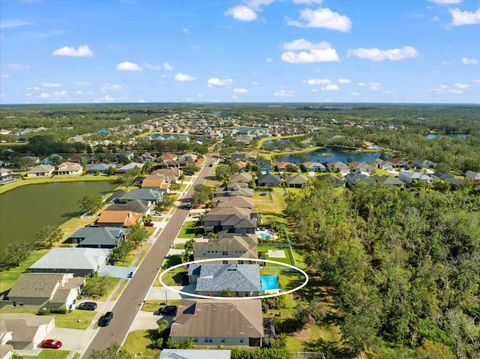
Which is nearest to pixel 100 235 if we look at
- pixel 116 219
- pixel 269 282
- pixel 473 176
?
pixel 116 219

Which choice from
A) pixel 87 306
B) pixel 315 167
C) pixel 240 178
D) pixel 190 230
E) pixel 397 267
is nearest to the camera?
pixel 87 306

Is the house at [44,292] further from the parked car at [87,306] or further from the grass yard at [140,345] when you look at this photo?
the grass yard at [140,345]

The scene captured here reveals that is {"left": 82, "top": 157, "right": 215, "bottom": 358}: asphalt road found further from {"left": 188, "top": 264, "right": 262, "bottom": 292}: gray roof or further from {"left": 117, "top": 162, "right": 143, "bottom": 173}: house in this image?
{"left": 117, "top": 162, "right": 143, "bottom": 173}: house

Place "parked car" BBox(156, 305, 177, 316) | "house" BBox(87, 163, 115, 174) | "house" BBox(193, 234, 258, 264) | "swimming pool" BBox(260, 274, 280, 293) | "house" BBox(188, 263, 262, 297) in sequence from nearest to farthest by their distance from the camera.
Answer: "parked car" BBox(156, 305, 177, 316)
"house" BBox(188, 263, 262, 297)
"swimming pool" BBox(260, 274, 280, 293)
"house" BBox(193, 234, 258, 264)
"house" BBox(87, 163, 115, 174)

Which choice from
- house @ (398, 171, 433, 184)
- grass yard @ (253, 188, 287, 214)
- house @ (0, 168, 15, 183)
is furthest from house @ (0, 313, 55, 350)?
house @ (398, 171, 433, 184)

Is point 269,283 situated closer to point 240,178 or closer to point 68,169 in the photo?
point 240,178

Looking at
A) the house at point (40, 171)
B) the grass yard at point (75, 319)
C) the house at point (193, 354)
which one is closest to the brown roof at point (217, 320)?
the house at point (193, 354)

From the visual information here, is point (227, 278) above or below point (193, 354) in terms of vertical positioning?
above
